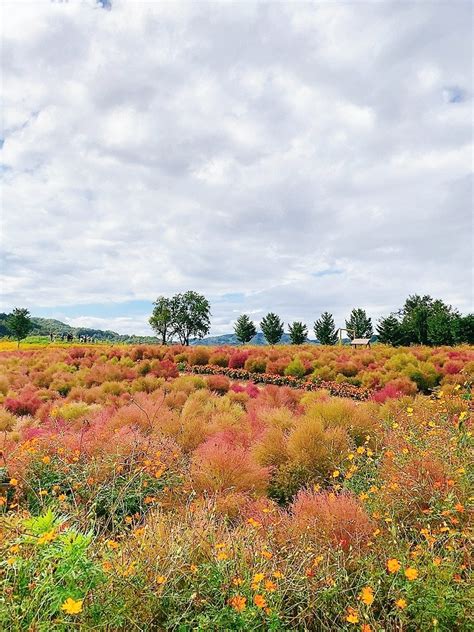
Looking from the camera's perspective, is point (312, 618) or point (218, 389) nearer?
point (312, 618)

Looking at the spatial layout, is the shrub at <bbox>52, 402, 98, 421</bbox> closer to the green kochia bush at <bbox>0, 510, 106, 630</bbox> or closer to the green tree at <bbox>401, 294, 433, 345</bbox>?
the green kochia bush at <bbox>0, 510, 106, 630</bbox>

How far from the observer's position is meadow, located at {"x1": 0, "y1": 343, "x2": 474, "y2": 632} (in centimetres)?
241

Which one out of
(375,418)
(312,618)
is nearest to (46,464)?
(312,618)

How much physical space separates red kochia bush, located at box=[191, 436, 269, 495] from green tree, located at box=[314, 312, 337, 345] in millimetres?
49283

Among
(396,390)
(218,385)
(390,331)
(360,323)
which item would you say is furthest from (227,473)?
(360,323)

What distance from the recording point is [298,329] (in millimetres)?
47406

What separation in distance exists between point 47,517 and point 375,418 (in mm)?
5476

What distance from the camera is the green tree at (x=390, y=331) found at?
150 feet

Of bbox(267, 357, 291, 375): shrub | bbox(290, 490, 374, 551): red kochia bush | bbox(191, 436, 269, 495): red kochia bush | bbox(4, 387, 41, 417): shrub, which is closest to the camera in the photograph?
bbox(290, 490, 374, 551): red kochia bush

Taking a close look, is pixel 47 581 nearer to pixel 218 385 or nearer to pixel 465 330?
pixel 218 385

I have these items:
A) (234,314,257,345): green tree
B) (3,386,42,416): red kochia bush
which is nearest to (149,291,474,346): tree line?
(234,314,257,345): green tree

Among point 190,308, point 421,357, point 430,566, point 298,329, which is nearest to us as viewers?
point 430,566

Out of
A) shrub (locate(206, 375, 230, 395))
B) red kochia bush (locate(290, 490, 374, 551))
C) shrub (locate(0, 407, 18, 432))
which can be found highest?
shrub (locate(206, 375, 230, 395))

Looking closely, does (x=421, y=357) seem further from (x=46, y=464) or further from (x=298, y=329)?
(x=298, y=329)
